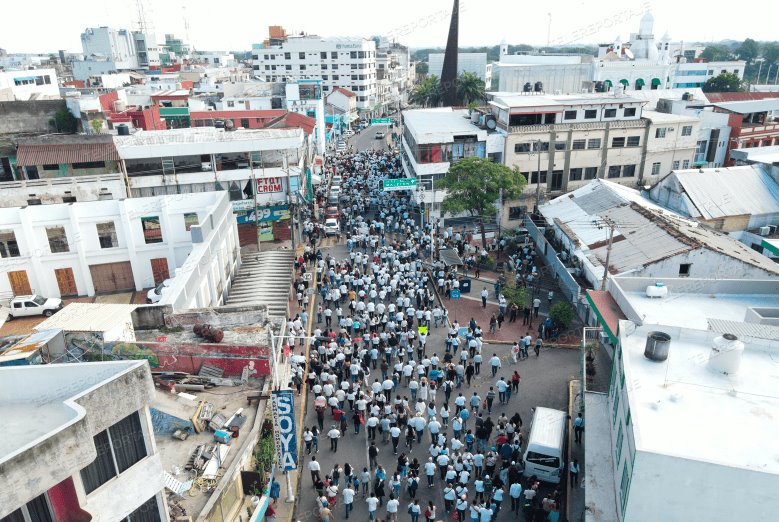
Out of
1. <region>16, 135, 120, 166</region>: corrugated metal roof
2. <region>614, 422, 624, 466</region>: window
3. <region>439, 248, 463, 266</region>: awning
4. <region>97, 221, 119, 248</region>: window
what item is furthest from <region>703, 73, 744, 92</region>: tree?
<region>97, 221, 119, 248</region>: window

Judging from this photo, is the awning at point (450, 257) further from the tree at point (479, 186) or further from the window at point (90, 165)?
the window at point (90, 165)

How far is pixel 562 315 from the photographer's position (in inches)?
899

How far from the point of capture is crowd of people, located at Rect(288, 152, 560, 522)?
577 inches

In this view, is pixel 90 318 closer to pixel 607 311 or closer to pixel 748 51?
pixel 607 311

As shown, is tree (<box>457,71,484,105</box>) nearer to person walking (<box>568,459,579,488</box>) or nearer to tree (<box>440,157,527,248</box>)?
tree (<box>440,157,527,248</box>)

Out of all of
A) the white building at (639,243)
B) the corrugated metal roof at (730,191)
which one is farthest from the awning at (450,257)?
the corrugated metal roof at (730,191)

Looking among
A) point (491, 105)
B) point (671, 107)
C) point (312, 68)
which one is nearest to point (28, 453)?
point (491, 105)

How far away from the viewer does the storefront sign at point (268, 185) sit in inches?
1314

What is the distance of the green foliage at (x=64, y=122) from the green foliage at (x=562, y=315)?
118 feet

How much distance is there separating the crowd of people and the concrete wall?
24.7 m

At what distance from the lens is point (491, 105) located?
4131 cm

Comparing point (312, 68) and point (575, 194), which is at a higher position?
point (312, 68)

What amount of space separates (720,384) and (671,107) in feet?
134

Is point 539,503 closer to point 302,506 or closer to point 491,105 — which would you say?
point 302,506
